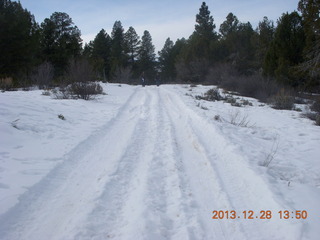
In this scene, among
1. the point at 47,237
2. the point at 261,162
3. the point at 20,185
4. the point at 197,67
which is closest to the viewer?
the point at 47,237

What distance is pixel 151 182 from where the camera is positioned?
136 inches

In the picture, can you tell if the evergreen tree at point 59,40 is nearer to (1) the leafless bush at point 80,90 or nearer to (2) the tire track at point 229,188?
(1) the leafless bush at point 80,90

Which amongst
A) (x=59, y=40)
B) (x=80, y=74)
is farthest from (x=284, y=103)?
(x=59, y=40)

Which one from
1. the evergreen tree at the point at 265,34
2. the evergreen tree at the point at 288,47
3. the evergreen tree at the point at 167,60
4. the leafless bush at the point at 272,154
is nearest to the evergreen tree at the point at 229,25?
the evergreen tree at the point at 265,34

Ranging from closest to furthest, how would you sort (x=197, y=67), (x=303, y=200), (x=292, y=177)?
(x=303, y=200) < (x=292, y=177) < (x=197, y=67)

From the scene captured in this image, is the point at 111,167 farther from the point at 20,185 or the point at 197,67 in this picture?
the point at 197,67

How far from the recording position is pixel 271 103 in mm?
12836

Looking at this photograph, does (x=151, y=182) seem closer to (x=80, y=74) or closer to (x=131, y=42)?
(x=80, y=74)

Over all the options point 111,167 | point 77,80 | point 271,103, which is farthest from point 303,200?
point 77,80

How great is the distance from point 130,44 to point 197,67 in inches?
1069

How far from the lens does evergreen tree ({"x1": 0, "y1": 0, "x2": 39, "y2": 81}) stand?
20469mm

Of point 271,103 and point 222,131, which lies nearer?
point 222,131
